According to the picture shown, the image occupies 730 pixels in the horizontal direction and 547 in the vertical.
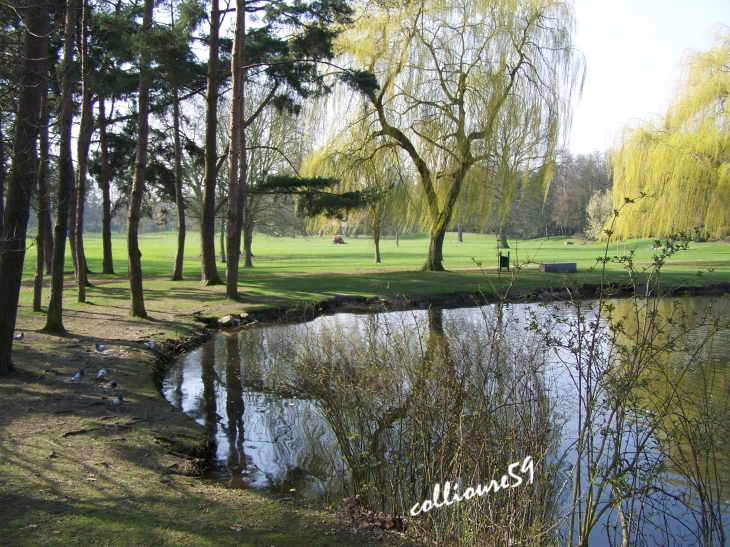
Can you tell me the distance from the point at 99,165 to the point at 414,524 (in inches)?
900

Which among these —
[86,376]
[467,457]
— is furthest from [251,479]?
[86,376]

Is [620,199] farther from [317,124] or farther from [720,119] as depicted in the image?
A: [317,124]

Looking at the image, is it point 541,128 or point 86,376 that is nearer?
point 86,376

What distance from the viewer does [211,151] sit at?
2003cm

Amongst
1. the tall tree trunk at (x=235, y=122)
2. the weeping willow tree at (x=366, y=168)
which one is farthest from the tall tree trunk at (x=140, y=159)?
the weeping willow tree at (x=366, y=168)

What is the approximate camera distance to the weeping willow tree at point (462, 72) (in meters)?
22.8

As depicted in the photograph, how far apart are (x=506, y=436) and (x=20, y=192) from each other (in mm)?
6832

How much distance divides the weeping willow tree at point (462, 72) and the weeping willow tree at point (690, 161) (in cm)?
693

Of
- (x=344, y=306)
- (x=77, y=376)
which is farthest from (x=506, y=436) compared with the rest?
(x=344, y=306)

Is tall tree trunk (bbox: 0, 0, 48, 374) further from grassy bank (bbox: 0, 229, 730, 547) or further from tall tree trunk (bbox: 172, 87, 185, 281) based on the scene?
tall tree trunk (bbox: 172, 87, 185, 281)

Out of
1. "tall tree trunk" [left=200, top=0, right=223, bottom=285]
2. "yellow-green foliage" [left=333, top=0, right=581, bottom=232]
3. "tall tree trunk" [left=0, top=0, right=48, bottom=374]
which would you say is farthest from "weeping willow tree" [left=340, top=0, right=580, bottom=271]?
"tall tree trunk" [left=0, top=0, right=48, bottom=374]

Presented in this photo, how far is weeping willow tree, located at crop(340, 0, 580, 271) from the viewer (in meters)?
22.8

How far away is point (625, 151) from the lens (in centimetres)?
2945

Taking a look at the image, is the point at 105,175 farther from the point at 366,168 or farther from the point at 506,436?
the point at 506,436
